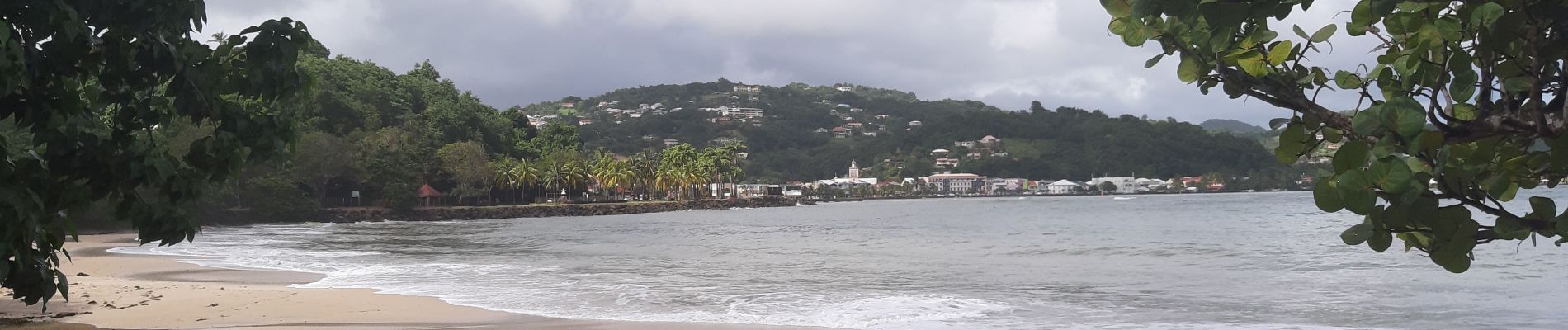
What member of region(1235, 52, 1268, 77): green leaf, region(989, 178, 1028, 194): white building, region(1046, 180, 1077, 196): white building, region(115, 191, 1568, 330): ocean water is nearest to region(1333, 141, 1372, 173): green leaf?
region(1235, 52, 1268, 77): green leaf

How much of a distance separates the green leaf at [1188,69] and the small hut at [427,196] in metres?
74.6

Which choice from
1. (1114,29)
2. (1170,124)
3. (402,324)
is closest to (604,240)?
(402,324)

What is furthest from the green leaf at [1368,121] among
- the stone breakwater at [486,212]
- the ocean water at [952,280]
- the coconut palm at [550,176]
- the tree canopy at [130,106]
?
the coconut palm at [550,176]

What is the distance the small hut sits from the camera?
7450cm

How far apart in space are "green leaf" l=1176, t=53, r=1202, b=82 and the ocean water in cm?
92

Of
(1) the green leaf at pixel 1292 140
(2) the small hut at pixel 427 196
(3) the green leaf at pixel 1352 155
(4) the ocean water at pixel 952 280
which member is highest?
(2) the small hut at pixel 427 196

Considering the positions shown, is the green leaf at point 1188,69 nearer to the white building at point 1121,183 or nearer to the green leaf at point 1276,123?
the green leaf at point 1276,123

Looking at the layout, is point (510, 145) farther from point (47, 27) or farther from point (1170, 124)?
point (1170, 124)

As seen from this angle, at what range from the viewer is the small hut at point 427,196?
74.5 m

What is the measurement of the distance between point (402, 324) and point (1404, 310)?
12.6 m

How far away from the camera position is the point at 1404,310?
14570 mm

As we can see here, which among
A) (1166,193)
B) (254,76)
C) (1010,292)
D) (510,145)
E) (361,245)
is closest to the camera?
(254,76)

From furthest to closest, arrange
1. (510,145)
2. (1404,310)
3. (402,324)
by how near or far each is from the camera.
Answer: (510,145), (1404,310), (402,324)

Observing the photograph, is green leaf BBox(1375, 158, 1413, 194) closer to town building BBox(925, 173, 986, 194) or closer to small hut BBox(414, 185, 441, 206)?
small hut BBox(414, 185, 441, 206)
